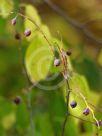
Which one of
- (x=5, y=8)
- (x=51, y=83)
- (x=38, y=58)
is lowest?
(x=51, y=83)

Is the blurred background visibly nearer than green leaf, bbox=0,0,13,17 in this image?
No

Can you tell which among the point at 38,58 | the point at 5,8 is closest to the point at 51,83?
the point at 38,58

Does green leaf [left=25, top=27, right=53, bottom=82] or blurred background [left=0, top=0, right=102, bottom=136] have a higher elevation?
green leaf [left=25, top=27, right=53, bottom=82]

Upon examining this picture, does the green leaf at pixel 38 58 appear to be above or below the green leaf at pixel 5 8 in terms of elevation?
below

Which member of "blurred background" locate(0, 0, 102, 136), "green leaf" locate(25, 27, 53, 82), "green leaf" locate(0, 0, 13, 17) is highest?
"green leaf" locate(0, 0, 13, 17)

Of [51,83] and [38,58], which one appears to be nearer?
[38,58]

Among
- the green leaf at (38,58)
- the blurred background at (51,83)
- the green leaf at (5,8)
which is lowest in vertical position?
the blurred background at (51,83)

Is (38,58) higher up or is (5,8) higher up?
(5,8)

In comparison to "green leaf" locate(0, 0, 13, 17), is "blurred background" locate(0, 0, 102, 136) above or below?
below

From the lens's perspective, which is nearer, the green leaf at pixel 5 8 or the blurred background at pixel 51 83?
the green leaf at pixel 5 8

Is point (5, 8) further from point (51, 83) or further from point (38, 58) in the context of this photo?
point (51, 83)

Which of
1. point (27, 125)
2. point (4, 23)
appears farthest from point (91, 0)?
point (27, 125)
